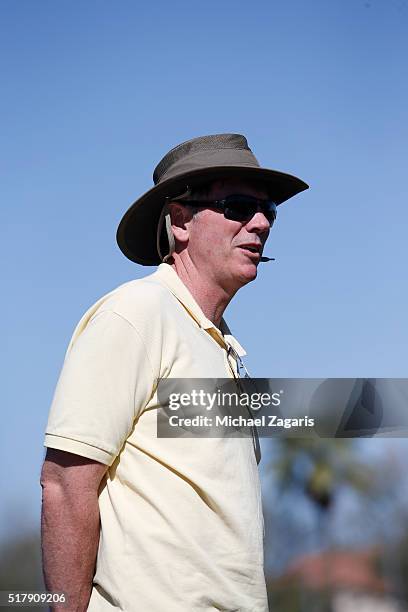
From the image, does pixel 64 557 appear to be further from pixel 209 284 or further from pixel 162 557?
pixel 209 284

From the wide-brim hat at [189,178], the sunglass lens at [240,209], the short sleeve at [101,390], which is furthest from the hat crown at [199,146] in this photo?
the short sleeve at [101,390]

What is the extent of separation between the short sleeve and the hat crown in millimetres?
1033

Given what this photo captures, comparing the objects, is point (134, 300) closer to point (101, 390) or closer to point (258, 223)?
point (101, 390)

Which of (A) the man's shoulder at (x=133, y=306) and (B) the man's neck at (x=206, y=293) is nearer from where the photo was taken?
(A) the man's shoulder at (x=133, y=306)

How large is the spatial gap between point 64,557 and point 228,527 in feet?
1.63

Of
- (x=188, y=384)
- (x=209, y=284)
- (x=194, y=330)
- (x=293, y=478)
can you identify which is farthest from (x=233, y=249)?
(x=293, y=478)

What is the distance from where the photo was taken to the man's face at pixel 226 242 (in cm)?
378

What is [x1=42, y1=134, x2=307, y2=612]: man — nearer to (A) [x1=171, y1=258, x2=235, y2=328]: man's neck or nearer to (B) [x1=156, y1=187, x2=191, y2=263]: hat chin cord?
(A) [x1=171, y1=258, x2=235, y2=328]: man's neck

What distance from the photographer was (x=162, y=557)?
300cm

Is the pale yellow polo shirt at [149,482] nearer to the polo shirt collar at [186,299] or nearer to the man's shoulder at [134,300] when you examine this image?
the man's shoulder at [134,300]

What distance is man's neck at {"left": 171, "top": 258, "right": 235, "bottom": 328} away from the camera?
3.74m

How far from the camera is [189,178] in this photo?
153 inches

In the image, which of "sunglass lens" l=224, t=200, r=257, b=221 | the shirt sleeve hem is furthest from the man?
"sunglass lens" l=224, t=200, r=257, b=221

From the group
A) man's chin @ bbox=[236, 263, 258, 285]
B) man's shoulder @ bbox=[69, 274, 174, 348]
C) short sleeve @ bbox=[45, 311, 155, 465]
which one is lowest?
short sleeve @ bbox=[45, 311, 155, 465]
